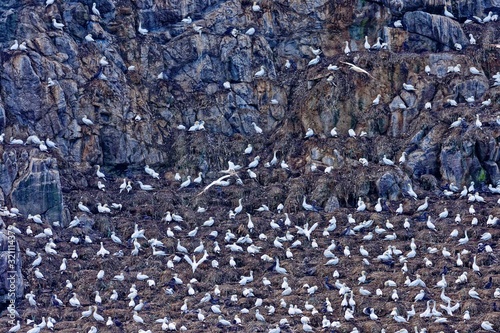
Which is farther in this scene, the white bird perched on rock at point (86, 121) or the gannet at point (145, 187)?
the white bird perched on rock at point (86, 121)

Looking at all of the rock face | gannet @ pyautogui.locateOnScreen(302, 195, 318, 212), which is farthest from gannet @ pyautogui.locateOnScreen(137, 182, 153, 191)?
the rock face

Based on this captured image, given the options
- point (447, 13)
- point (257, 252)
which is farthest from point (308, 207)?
point (447, 13)

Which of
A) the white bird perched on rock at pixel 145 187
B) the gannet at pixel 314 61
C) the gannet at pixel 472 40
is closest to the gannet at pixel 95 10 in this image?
the white bird perched on rock at pixel 145 187

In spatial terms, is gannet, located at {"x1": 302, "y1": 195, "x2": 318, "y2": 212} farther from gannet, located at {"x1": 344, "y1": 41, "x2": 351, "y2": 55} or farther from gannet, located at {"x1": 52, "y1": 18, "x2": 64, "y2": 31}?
gannet, located at {"x1": 52, "y1": 18, "x2": 64, "y2": 31}

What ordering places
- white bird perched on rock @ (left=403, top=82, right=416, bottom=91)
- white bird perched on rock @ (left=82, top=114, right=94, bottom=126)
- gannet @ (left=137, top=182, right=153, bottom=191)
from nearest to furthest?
1. gannet @ (left=137, top=182, right=153, bottom=191)
2. white bird perched on rock @ (left=82, top=114, right=94, bottom=126)
3. white bird perched on rock @ (left=403, top=82, right=416, bottom=91)

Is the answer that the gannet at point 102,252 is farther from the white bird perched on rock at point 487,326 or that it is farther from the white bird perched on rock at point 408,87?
the white bird perched on rock at point 408,87

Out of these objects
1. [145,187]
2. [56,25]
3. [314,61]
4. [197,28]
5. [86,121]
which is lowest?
[145,187]

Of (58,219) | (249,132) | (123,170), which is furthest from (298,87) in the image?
(58,219)

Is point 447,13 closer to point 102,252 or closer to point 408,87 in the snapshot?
point 408,87

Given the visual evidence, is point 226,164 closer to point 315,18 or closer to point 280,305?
point 315,18
